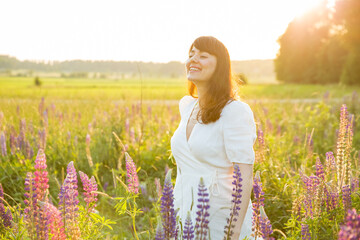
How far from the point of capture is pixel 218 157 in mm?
2750

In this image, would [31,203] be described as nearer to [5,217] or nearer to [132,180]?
[132,180]

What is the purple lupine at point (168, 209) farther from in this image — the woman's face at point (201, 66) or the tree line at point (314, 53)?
the tree line at point (314, 53)

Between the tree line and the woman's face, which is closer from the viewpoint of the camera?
the woman's face

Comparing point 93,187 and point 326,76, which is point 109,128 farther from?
point 326,76

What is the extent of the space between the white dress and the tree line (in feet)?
97.3

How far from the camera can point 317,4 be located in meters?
37.6

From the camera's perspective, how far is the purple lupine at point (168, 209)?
1487 millimetres

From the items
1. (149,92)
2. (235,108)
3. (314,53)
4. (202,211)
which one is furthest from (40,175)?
(314,53)

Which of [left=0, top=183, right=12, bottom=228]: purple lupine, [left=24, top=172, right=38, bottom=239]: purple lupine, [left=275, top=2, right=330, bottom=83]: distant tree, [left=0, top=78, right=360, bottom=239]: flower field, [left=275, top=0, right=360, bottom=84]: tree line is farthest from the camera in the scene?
[left=275, top=2, right=330, bottom=83]: distant tree

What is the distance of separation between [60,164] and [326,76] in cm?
3727

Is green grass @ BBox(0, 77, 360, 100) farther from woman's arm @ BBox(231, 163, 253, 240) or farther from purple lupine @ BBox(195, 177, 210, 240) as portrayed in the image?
purple lupine @ BBox(195, 177, 210, 240)

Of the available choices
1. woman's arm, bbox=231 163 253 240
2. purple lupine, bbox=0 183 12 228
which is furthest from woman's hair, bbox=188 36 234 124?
purple lupine, bbox=0 183 12 228

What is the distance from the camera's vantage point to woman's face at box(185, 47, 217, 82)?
9.97 feet

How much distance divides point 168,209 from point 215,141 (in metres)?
1.29
